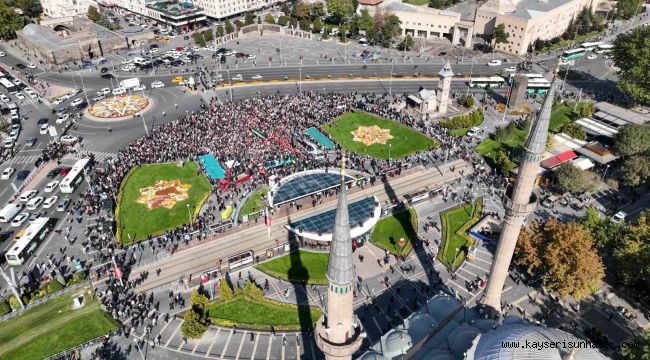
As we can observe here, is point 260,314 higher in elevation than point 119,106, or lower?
lower

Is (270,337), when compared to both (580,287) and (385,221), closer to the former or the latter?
(385,221)

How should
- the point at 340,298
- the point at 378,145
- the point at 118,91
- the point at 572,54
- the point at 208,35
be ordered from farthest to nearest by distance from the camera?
the point at 208,35 → the point at 572,54 → the point at 118,91 → the point at 378,145 → the point at 340,298

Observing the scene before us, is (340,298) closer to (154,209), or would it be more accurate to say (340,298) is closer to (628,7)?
(154,209)

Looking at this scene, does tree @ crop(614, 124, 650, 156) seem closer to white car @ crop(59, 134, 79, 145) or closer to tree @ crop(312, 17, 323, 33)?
tree @ crop(312, 17, 323, 33)

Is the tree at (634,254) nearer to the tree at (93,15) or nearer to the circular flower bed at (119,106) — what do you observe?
the circular flower bed at (119,106)

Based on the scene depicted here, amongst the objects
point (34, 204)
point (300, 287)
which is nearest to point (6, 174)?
point (34, 204)

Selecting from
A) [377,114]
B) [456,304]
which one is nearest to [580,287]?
[456,304]
